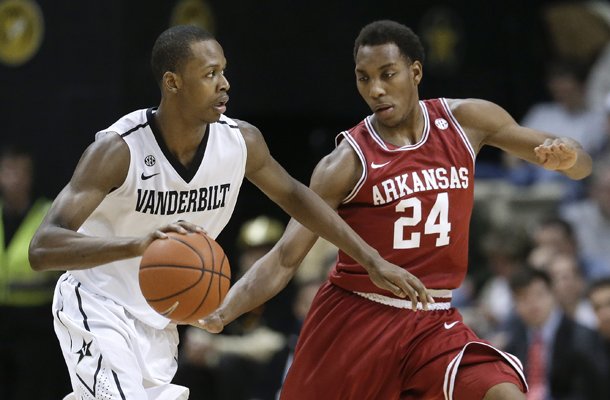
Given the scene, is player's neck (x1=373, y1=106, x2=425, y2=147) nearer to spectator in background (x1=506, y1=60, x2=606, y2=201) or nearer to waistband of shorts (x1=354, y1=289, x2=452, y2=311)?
waistband of shorts (x1=354, y1=289, x2=452, y2=311)

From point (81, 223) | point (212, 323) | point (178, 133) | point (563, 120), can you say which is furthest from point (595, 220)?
Result: point (81, 223)

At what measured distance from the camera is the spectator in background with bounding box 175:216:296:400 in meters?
10.8

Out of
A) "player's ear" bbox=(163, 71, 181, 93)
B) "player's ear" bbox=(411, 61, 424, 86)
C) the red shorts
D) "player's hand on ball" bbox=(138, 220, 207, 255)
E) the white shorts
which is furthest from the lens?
"player's ear" bbox=(411, 61, 424, 86)

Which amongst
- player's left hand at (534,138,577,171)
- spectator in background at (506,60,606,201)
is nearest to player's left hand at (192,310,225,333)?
player's left hand at (534,138,577,171)

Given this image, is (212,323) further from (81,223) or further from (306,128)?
(306,128)

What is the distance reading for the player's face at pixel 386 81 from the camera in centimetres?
690

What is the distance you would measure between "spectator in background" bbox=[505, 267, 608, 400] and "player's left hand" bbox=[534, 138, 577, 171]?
2.81 m

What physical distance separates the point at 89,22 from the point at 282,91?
6.94 feet

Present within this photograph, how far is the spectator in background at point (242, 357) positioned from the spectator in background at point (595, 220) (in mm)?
2563

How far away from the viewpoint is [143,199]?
20.6ft

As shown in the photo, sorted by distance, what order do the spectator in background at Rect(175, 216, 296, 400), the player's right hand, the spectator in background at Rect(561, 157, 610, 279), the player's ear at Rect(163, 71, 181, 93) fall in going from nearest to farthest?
the player's right hand < the player's ear at Rect(163, 71, 181, 93) < the spectator in background at Rect(175, 216, 296, 400) < the spectator in background at Rect(561, 157, 610, 279)

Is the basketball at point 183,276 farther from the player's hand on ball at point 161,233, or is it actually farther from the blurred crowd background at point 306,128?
the blurred crowd background at point 306,128

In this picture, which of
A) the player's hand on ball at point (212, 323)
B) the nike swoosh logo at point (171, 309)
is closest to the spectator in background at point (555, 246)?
the player's hand on ball at point (212, 323)

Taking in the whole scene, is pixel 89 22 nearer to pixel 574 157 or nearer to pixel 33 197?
pixel 33 197
